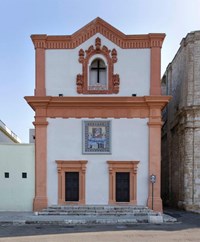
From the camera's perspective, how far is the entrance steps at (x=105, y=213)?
16.3m

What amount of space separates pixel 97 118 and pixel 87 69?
2.96 meters

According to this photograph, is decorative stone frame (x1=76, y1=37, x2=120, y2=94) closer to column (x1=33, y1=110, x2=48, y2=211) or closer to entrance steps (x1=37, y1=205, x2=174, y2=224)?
column (x1=33, y1=110, x2=48, y2=211)

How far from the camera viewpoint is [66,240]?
12.2 meters

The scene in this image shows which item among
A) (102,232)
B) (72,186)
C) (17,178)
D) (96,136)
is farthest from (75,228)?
(17,178)

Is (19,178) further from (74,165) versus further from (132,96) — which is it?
(132,96)

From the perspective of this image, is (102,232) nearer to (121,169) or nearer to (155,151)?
(121,169)

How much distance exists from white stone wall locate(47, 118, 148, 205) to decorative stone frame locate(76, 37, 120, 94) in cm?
183

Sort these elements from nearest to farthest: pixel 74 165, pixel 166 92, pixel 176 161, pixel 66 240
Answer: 1. pixel 66 240
2. pixel 74 165
3. pixel 176 161
4. pixel 166 92

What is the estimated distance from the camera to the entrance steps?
16.3 m

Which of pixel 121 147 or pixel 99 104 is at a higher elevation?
pixel 99 104

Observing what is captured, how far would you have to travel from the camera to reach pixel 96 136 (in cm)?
1938

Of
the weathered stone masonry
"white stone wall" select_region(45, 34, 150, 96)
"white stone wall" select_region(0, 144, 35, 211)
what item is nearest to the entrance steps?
"white stone wall" select_region(0, 144, 35, 211)

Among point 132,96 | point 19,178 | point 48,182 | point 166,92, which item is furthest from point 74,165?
point 166,92

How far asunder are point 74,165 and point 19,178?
3459 mm
